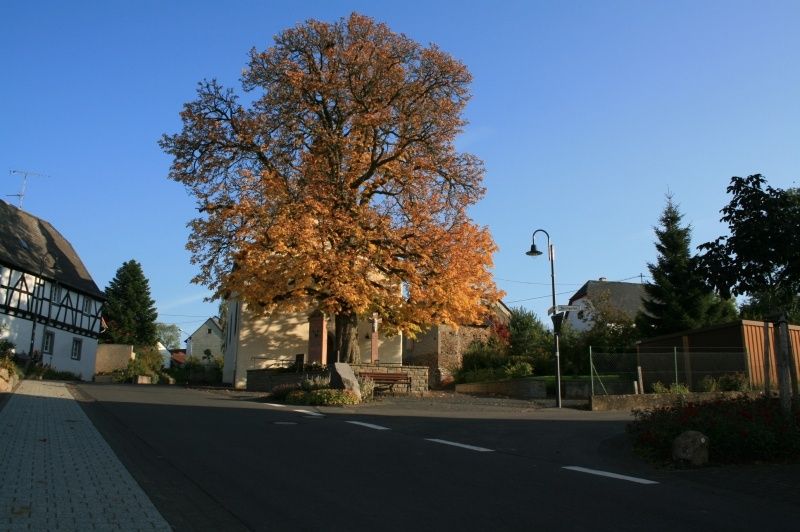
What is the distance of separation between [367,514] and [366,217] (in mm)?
19732

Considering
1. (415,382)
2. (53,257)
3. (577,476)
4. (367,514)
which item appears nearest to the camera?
(367,514)

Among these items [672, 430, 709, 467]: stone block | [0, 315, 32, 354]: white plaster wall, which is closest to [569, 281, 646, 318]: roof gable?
[0, 315, 32, 354]: white plaster wall

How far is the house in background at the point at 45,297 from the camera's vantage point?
42781 millimetres

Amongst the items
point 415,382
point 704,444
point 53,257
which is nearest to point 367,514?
point 704,444

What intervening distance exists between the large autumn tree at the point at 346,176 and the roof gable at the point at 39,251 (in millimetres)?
24042

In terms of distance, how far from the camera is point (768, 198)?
986 centimetres

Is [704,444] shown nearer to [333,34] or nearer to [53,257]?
[333,34]

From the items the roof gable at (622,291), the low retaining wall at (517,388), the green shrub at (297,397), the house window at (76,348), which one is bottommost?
the green shrub at (297,397)

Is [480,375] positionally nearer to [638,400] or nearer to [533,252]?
[533,252]

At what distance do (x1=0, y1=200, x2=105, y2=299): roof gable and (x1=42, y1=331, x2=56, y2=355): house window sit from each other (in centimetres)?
376

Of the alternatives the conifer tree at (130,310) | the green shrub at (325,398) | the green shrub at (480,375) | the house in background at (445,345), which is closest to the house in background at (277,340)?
the green shrub at (480,375)

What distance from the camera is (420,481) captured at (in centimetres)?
774

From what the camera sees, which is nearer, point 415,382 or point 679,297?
point 415,382

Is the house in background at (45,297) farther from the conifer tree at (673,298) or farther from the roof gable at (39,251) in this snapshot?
the conifer tree at (673,298)
